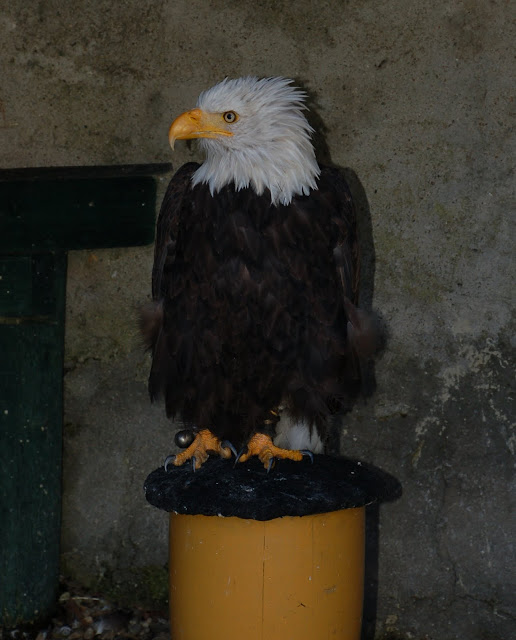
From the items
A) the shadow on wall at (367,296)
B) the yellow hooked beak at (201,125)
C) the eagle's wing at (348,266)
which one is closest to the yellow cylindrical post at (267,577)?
the eagle's wing at (348,266)

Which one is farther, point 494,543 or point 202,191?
point 494,543

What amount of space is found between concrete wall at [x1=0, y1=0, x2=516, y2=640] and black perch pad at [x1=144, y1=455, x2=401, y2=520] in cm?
64

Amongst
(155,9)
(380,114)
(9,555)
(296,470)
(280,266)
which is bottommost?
(9,555)

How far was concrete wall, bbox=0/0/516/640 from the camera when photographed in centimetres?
282

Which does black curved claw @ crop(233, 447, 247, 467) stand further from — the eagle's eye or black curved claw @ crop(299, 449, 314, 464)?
the eagle's eye

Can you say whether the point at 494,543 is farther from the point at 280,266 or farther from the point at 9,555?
the point at 9,555

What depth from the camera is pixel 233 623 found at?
2.08m

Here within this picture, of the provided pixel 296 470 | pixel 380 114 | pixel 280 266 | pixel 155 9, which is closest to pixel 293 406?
pixel 296 470

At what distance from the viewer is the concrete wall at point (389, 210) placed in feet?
9.27

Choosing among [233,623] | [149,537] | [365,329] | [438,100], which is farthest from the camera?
[149,537]

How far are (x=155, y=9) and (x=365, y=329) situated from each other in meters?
1.50

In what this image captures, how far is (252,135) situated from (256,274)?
0.43 metres

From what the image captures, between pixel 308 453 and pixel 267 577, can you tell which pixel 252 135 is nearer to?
pixel 308 453

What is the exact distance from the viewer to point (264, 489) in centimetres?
213
